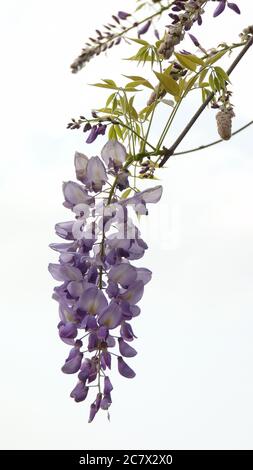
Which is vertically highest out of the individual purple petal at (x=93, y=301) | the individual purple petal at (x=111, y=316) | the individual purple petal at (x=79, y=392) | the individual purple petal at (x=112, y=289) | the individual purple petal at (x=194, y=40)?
the individual purple petal at (x=194, y=40)

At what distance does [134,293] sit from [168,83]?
376 millimetres

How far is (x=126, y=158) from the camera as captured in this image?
4.14ft

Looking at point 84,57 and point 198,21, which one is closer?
point 84,57

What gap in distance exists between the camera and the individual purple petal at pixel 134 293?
1.24 m

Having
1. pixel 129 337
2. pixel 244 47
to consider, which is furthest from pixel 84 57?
pixel 129 337

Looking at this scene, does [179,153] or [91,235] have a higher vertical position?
[179,153]

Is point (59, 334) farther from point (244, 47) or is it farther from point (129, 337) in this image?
point (244, 47)

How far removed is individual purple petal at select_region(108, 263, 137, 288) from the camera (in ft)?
4.01

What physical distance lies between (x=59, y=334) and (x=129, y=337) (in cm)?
13

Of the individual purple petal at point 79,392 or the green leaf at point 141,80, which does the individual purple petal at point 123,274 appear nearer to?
the individual purple petal at point 79,392

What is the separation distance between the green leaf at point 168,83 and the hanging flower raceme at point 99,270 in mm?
137

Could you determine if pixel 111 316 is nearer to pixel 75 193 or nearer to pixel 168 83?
pixel 75 193

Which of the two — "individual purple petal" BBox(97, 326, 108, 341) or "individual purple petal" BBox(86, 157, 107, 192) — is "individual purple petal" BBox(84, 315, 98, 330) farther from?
"individual purple petal" BBox(86, 157, 107, 192)

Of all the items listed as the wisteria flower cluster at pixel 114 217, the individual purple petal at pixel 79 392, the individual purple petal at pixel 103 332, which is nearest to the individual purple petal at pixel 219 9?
the wisteria flower cluster at pixel 114 217
